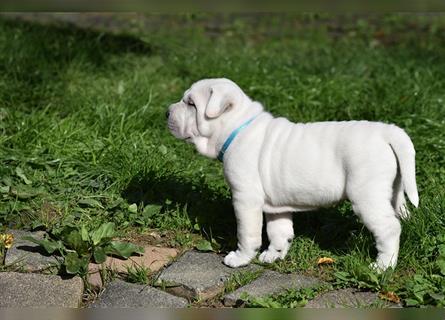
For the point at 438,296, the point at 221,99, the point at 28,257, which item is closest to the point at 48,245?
the point at 28,257

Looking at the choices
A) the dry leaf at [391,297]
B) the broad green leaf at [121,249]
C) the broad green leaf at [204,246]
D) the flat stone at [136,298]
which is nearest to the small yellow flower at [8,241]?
the broad green leaf at [121,249]

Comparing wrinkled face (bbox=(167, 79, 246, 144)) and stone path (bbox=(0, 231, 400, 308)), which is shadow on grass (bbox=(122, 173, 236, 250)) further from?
Result: wrinkled face (bbox=(167, 79, 246, 144))

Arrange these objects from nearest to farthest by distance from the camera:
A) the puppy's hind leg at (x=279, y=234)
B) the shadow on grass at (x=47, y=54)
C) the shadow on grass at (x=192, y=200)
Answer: the puppy's hind leg at (x=279, y=234)
the shadow on grass at (x=192, y=200)
the shadow on grass at (x=47, y=54)

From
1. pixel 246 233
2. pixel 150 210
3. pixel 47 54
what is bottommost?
pixel 150 210

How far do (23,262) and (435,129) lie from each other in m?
3.36

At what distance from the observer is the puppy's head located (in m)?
4.43

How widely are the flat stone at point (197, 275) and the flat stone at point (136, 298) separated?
8 cm

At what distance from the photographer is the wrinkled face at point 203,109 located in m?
4.42

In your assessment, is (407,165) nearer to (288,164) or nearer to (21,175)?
(288,164)

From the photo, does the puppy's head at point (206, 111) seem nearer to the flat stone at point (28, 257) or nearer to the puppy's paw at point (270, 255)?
the puppy's paw at point (270, 255)

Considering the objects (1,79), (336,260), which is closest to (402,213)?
(336,260)

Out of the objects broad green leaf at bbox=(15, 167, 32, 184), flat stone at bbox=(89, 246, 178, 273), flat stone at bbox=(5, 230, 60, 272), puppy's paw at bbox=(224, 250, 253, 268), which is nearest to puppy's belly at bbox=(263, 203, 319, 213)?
puppy's paw at bbox=(224, 250, 253, 268)

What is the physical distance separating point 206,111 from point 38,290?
4.18ft

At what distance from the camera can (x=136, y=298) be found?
412 cm
